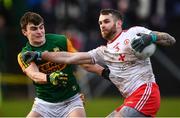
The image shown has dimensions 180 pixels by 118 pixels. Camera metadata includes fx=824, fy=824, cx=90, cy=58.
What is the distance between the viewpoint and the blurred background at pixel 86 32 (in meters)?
22.1

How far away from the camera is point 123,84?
1251 centimetres

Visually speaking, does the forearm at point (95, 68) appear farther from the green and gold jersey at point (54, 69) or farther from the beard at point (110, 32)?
the beard at point (110, 32)

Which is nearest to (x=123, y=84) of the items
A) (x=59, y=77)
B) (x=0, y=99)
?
(x=59, y=77)

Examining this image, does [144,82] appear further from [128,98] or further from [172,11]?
[172,11]

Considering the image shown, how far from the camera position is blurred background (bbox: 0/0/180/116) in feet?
72.4

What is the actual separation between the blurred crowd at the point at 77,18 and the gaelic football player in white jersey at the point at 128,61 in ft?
30.2

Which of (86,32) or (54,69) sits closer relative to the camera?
(54,69)

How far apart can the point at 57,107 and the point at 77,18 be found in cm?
952

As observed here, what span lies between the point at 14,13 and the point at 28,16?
30.5 ft

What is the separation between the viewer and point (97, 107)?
811 inches

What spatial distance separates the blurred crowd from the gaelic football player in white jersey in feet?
30.2

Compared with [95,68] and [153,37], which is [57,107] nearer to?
[95,68]

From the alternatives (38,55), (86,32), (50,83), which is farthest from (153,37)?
(86,32)

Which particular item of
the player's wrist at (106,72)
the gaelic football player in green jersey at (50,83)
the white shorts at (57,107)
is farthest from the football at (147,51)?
the white shorts at (57,107)
